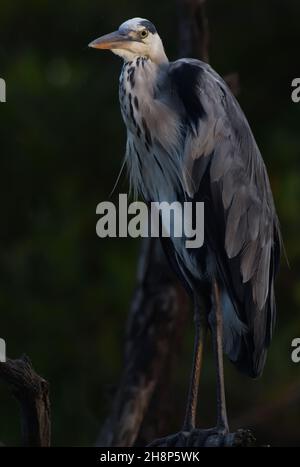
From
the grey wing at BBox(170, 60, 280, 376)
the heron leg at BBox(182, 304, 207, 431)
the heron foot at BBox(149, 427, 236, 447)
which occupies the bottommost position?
the heron foot at BBox(149, 427, 236, 447)

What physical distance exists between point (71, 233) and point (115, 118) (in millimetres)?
849

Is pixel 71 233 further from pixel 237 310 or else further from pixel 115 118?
pixel 237 310

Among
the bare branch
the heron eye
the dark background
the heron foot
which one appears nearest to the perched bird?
the heron eye

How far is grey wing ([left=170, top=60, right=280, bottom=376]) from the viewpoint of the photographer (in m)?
4.89

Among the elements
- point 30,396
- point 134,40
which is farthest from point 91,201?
point 30,396

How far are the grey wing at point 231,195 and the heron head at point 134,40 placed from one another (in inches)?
5.2

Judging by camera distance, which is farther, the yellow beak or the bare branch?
the yellow beak

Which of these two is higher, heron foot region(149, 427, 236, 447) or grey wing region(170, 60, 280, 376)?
grey wing region(170, 60, 280, 376)

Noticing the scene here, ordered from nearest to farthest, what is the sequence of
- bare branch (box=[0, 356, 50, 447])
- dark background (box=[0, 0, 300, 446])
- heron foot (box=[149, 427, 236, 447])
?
1. bare branch (box=[0, 356, 50, 447])
2. heron foot (box=[149, 427, 236, 447])
3. dark background (box=[0, 0, 300, 446])

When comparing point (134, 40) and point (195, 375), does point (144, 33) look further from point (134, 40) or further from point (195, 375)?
point (195, 375)

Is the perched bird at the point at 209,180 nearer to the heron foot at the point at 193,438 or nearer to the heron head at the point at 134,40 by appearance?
the heron head at the point at 134,40

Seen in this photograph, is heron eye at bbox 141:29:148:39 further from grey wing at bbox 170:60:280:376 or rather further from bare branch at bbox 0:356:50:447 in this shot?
bare branch at bbox 0:356:50:447

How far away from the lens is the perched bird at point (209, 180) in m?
4.90
